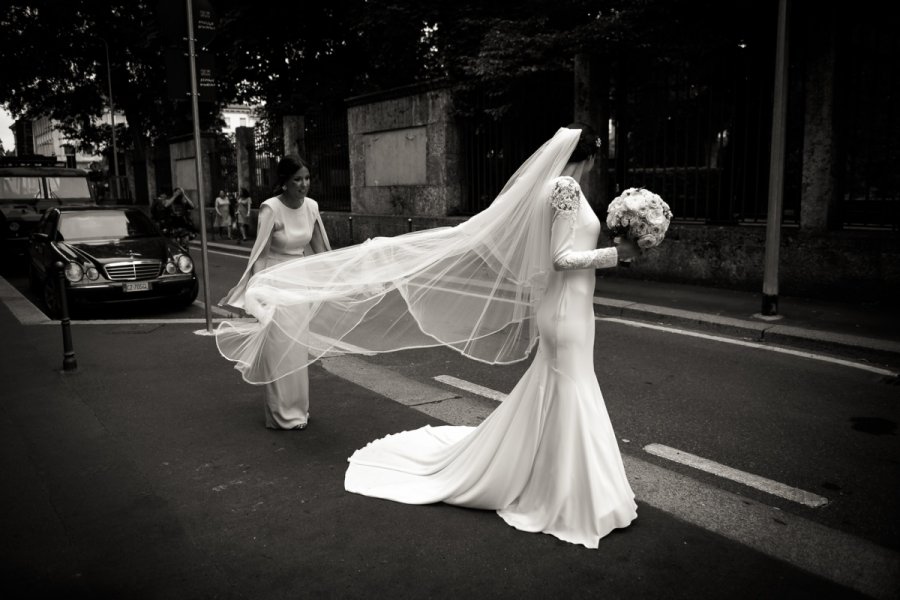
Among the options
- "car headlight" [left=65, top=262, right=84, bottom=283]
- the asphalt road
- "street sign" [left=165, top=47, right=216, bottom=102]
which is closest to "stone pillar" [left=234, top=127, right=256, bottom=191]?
"car headlight" [left=65, top=262, right=84, bottom=283]

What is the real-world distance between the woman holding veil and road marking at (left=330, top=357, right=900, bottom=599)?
454 mm

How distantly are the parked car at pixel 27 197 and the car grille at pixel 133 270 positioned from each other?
723 centimetres

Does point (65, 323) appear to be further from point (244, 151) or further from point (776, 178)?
point (244, 151)

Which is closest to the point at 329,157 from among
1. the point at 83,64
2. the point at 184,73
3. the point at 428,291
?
the point at 184,73

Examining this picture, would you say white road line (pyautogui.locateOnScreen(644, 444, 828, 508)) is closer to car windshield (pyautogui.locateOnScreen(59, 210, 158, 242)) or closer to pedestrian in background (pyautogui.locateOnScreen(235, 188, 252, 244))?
car windshield (pyautogui.locateOnScreen(59, 210, 158, 242))

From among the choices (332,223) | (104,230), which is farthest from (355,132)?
(104,230)

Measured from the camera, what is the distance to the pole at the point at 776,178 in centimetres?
835

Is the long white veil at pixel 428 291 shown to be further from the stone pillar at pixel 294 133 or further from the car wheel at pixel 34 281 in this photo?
the stone pillar at pixel 294 133

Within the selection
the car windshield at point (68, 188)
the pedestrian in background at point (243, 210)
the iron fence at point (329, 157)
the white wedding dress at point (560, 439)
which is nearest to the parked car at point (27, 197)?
the car windshield at point (68, 188)

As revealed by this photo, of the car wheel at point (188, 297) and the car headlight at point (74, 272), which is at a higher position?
the car headlight at point (74, 272)

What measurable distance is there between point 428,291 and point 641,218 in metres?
1.35

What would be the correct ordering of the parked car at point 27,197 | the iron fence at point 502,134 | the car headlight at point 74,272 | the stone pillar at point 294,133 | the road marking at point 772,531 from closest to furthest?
the road marking at point 772,531 → the car headlight at point 74,272 → the iron fence at point 502,134 → the parked car at point 27,197 → the stone pillar at point 294,133

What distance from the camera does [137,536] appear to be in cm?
362

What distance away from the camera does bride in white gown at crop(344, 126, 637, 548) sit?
11.6 ft
